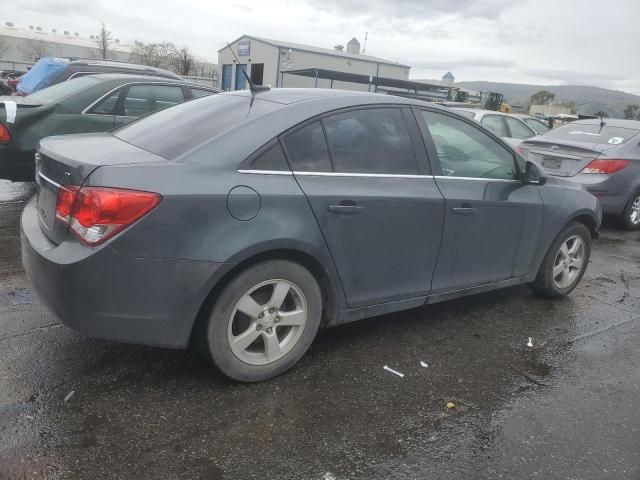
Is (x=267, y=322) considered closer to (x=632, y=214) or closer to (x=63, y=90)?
(x=63, y=90)

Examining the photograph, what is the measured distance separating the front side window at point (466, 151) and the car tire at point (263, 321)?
1.32m

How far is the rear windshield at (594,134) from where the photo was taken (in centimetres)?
755

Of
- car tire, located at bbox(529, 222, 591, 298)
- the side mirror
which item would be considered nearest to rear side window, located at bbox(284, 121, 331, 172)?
the side mirror

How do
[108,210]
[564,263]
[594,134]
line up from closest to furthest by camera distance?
[108,210] → [564,263] → [594,134]

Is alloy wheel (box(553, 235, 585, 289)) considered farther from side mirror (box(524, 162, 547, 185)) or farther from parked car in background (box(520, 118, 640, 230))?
parked car in background (box(520, 118, 640, 230))

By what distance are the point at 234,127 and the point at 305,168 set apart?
1.45ft

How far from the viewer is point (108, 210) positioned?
2389mm

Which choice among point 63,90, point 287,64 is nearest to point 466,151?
point 63,90

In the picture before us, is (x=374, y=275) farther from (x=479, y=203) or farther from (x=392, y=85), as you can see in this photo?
(x=392, y=85)

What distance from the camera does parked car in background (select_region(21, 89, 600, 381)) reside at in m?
2.46

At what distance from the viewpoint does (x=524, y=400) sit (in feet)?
9.78

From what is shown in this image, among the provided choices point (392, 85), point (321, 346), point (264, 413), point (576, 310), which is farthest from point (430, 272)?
point (392, 85)

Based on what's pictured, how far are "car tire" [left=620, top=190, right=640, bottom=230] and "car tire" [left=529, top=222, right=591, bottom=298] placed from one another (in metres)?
3.54

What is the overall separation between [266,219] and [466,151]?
1.73m
